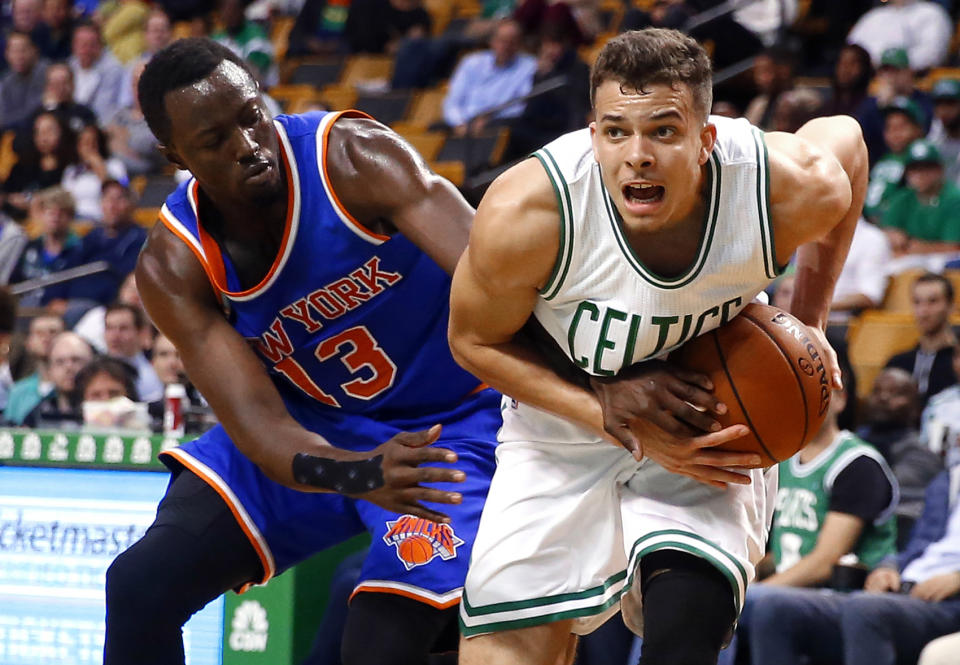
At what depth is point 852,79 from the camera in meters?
8.17

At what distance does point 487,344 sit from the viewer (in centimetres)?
297

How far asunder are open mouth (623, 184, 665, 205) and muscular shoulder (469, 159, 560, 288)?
14 centimetres

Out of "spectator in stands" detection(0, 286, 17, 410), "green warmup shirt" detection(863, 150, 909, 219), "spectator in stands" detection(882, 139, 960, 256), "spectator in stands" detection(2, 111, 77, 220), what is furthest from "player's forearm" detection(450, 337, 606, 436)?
"spectator in stands" detection(2, 111, 77, 220)

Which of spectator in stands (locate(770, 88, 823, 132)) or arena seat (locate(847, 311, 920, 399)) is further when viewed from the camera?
spectator in stands (locate(770, 88, 823, 132))

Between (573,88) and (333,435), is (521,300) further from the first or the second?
(573,88)

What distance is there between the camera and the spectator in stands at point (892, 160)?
764cm

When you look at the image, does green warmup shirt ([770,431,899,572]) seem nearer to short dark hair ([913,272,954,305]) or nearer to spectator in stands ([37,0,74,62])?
short dark hair ([913,272,954,305])

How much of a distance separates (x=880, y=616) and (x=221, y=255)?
7.92 feet

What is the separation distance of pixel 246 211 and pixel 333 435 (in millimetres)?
572

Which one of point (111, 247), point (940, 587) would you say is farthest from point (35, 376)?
point (940, 587)

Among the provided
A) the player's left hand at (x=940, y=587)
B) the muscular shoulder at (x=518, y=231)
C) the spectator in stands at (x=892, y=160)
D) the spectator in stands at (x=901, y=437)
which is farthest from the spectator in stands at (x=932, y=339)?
the muscular shoulder at (x=518, y=231)

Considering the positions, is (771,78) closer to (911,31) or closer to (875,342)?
(911,31)

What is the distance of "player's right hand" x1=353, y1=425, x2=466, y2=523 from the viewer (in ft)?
9.27

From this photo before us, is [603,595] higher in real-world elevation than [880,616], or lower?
higher
